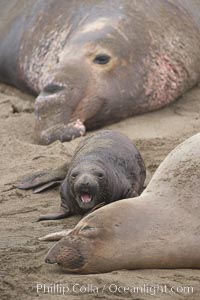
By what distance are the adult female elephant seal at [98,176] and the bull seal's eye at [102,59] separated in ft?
5.85

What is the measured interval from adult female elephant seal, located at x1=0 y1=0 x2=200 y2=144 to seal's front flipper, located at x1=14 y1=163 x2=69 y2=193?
3.79 feet

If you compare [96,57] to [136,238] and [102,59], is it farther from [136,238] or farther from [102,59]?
[136,238]

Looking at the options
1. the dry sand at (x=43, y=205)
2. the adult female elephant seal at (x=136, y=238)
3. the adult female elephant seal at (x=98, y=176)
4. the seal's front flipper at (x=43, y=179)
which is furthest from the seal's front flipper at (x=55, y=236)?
the seal's front flipper at (x=43, y=179)

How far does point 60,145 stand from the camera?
7152 millimetres

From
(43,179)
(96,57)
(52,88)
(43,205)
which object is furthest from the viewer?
(96,57)

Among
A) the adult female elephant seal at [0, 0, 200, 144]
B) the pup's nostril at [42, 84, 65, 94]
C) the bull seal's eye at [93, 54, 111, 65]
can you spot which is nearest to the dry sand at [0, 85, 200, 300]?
the adult female elephant seal at [0, 0, 200, 144]

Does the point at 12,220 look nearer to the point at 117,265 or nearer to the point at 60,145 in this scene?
the point at 117,265

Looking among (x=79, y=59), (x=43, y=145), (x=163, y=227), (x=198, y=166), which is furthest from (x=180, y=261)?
(x=79, y=59)

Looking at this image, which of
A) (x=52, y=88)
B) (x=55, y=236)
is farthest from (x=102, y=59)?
(x=55, y=236)

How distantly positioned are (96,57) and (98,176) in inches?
102

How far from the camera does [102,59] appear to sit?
800 centimetres

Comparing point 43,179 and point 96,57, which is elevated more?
point 43,179

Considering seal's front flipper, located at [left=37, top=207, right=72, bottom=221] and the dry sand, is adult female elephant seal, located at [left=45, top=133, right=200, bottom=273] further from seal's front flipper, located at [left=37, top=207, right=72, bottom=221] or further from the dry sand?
seal's front flipper, located at [left=37, top=207, right=72, bottom=221]

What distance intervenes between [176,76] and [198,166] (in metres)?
3.74
